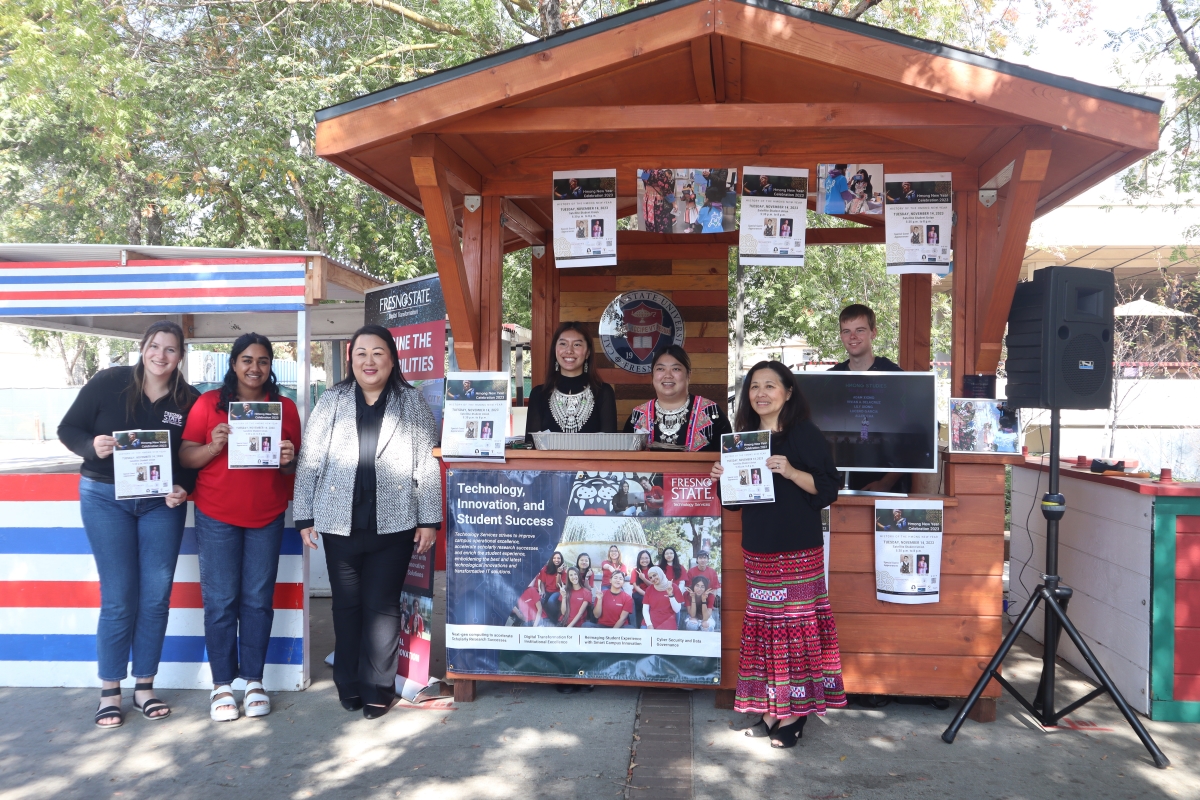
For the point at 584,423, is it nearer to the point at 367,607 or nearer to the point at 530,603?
the point at 530,603

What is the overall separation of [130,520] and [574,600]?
2.13 m

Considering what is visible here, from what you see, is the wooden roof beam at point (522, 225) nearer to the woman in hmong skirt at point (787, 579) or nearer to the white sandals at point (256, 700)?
the woman in hmong skirt at point (787, 579)

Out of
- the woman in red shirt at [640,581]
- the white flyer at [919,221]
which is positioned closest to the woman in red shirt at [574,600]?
the woman in red shirt at [640,581]

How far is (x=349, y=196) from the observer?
444 inches

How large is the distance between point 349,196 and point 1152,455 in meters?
12.1

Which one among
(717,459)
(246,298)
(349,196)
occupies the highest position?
(349,196)

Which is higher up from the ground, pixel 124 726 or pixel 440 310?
pixel 440 310

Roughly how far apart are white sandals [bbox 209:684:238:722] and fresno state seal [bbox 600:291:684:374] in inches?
147

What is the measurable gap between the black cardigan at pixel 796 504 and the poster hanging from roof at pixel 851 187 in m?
1.27

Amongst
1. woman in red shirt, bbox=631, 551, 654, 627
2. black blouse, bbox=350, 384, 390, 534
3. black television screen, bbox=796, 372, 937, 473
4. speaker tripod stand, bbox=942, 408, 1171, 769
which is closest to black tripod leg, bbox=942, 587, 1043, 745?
speaker tripod stand, bbox=942, 408, 1171, 769

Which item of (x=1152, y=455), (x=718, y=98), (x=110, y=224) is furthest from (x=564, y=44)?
(x=110, y=224)

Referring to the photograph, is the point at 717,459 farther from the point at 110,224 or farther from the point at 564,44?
the point at 110,224

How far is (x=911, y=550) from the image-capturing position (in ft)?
12.3

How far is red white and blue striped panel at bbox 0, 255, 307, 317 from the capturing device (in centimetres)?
425
